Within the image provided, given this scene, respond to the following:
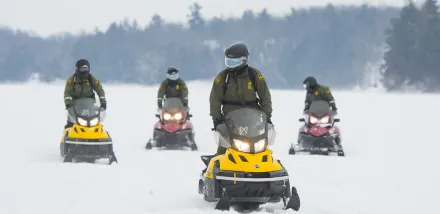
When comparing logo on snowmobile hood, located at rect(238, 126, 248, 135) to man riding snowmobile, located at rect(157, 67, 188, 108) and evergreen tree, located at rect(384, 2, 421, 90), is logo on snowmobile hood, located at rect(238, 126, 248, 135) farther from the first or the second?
evergreen tree, located at rect(384, 2, 421, 90)

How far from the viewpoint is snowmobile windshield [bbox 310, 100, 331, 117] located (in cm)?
1712

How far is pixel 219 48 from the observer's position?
136 meters

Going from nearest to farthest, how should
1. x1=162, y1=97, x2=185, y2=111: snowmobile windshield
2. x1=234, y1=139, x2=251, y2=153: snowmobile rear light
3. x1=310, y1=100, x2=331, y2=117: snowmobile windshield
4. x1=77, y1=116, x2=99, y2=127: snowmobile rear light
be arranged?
x1=234, y1=139, x2=251, y2=153: snowmobile rear light, x1=77, y1=116, x2=99, y2=127: snowmobile rear light, x1=310, y1=100, x2=331, y2=117: snowmobile windshield, x1=162, y1=97, x2=185, y2=111: snowmobile windshield

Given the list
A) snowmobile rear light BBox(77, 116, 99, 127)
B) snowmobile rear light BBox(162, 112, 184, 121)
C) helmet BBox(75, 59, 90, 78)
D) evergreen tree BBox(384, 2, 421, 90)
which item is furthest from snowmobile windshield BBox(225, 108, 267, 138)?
evergreen tree BBox(384, 2, 421, 90)

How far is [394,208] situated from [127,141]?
13.9 m

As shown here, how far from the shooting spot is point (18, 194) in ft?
27.2

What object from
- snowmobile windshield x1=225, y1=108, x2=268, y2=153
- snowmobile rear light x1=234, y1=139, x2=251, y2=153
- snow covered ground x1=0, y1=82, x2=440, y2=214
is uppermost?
snowmobile windshield x1=225, y1=108, x2=268, y2=153

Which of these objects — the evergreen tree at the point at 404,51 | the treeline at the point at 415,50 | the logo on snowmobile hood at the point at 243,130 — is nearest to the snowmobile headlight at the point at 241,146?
the logo on snowmobile hood at the point at 243,130

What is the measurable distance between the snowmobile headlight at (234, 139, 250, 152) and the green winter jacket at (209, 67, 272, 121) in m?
0.58

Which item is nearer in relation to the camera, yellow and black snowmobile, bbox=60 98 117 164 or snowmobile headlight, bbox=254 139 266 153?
snowmobile headlight, bbox=254 139 266 153

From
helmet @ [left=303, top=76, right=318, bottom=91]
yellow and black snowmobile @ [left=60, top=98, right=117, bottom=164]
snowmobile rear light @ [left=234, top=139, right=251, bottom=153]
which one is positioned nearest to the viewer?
snowmobile rear light @ [left=234, top=139, right=251, bottom=153]

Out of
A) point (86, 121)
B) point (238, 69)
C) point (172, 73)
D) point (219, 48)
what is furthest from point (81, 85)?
point (219, 48)

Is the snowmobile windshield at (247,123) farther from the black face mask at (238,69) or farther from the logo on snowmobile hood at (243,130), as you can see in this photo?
the black face mask at (238,69)

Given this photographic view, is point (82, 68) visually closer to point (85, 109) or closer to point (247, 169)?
point (85, 109)
